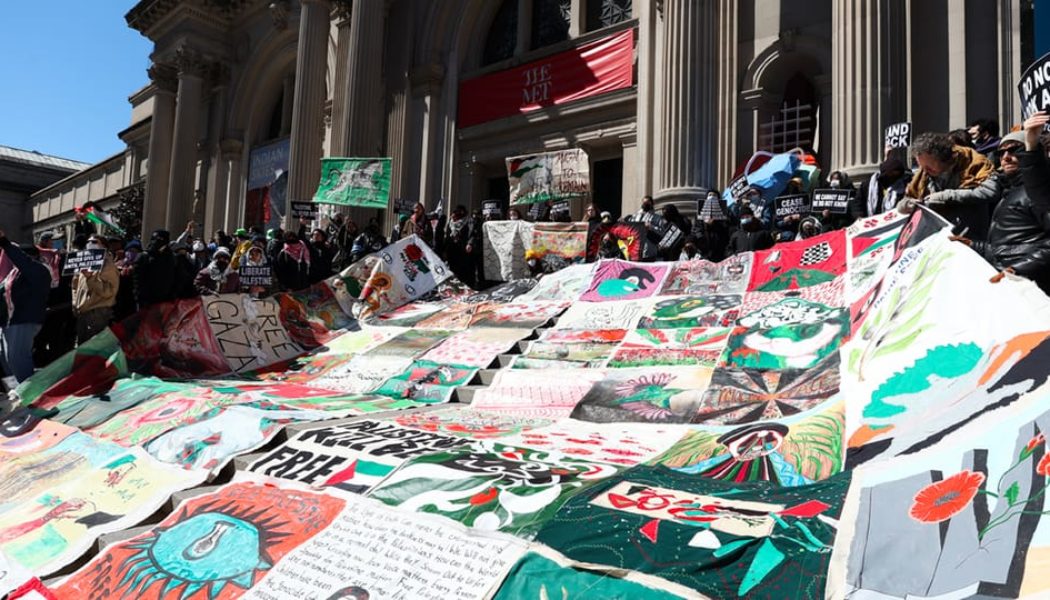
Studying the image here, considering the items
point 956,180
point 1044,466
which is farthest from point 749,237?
point 1044,466

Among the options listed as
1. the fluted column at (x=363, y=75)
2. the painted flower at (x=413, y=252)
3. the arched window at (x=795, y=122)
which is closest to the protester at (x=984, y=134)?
the arched window at (x=795, y=122)

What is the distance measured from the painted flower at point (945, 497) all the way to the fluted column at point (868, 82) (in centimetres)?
855

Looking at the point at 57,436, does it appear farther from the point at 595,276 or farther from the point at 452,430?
the point at 595,276

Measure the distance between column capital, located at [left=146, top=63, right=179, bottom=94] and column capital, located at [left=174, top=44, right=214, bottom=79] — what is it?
1.13 meters

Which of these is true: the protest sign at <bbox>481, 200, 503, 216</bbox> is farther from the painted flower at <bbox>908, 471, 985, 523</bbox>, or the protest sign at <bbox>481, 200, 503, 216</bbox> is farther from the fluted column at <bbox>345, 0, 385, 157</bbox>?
the painted flower at <bbox>908, 471, 985, 523</bbox>

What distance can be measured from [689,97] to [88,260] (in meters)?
9.03

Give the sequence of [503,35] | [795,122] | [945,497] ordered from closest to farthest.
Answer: [945,497] → [795,122] → [503,35]

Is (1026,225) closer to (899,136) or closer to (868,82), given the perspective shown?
(899,136)

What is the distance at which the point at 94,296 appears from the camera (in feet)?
27.8

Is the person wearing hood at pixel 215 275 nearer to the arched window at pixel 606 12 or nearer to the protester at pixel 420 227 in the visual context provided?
the protester at pixel 420 227

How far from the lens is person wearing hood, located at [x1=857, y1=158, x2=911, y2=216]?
7.44 metres

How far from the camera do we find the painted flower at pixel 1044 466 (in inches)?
83.3

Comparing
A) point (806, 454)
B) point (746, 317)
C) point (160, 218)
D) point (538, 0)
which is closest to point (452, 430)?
point (806, 454)

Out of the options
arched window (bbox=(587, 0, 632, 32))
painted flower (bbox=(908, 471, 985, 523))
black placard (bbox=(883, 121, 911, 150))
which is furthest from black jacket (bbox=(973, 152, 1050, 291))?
arched window (bbox=(587, 0, 632, 32))
